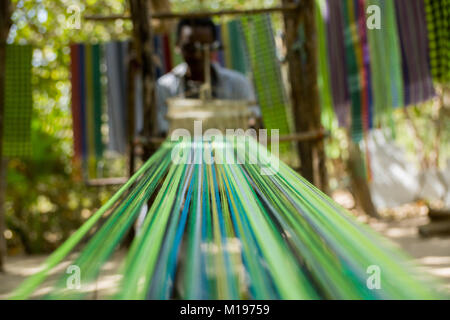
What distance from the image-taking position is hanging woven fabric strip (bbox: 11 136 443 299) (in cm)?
64

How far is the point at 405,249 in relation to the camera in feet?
11.2

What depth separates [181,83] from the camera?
7.79ft

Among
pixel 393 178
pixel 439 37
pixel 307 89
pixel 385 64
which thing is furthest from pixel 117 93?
pixel 393 178

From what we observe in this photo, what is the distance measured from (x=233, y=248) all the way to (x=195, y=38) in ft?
5.72

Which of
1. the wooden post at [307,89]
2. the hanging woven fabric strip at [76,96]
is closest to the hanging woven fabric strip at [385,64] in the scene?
the wooden post at [307,89]

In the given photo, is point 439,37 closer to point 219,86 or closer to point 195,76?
point 219,86

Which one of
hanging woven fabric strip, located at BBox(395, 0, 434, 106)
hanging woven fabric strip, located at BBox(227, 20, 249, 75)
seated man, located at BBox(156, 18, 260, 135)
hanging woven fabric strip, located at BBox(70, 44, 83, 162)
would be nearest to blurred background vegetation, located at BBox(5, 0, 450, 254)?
hanging woven fabric strip, located at BBox(70, 44, 83, 162)

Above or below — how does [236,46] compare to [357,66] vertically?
above

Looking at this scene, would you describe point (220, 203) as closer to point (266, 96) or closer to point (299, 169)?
point (299, 169)

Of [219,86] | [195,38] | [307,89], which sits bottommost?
[307,89]

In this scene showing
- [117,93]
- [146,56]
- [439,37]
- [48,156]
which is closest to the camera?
[146,56]

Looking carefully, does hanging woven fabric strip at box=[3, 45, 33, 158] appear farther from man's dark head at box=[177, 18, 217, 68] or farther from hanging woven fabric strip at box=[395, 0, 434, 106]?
hanging woven fabric strip at box=[395, 0, 434, 106]

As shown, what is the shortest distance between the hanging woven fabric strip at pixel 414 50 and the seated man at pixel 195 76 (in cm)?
86
